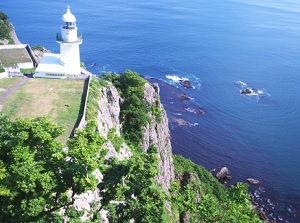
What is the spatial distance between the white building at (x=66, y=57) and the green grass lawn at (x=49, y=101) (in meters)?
1.26

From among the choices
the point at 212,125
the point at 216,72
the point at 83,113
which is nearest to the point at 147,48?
the point at 216,72

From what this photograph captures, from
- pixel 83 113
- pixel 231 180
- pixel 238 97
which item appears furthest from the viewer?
pixel 238 97

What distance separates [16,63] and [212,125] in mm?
49939

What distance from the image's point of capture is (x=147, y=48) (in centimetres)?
12638

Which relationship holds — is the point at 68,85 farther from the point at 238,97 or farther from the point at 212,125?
the point at 238,97

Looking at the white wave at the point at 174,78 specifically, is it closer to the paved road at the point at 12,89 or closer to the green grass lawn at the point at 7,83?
the paved road at the point at 12,89

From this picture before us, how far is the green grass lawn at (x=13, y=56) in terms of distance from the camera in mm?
54406

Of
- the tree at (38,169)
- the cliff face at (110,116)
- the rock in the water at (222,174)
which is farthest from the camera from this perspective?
the rock in the water at (222,174)

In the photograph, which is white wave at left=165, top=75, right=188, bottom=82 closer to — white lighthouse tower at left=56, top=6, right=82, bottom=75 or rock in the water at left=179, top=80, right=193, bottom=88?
rock in the water at left=179, top=80, right=193, bottom=88

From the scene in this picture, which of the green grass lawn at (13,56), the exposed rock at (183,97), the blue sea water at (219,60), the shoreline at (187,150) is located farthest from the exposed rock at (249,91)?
the green grass lawn at (13,56)

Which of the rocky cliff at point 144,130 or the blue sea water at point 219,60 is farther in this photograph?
the blue sea water at point 219,60

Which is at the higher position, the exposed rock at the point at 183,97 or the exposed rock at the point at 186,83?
the exposed rock at the point at 186,83

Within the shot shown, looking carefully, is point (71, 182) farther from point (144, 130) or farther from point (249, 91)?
point (249, 91)

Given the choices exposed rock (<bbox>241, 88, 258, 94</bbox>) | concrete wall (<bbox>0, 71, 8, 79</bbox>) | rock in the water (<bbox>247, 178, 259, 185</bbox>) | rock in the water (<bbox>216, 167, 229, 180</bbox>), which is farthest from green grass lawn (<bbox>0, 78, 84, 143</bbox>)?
exposed rock (<bbox>241, 88, 258, 94</bbox>)
